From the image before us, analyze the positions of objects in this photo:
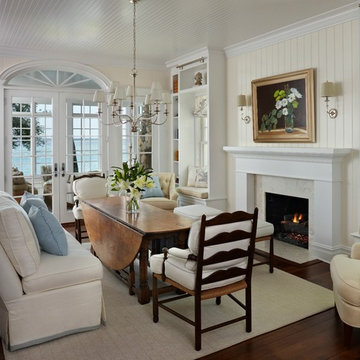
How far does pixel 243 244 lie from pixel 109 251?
154cm

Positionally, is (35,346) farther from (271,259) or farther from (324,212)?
(324,212)

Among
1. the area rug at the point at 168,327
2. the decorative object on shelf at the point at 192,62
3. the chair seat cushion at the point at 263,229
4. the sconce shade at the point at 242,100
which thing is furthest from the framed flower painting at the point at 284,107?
the area rug at the point at 168,327

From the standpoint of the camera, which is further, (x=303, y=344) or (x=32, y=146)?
(x=32, y=146)

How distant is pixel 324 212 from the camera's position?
4.35m

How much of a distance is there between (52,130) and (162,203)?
219 centimetres

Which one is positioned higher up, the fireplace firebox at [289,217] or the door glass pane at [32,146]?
the door glass pane at [32,146]

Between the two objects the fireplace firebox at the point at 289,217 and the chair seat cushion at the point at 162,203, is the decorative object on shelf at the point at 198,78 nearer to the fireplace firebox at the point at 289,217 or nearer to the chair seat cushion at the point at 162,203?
the chair seat cushion at the point at 162,203

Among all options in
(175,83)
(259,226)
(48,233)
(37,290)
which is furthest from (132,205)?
(175,83)

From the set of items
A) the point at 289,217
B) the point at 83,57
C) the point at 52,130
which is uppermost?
the point at 83,57

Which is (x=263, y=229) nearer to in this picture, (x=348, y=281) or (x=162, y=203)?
(x=348, y=281)

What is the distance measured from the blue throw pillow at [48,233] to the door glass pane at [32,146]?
3.50m

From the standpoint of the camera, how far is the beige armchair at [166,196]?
5707 millimetres

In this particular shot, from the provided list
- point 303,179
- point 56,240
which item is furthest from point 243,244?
point 303,179

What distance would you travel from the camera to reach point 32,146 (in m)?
6.16
